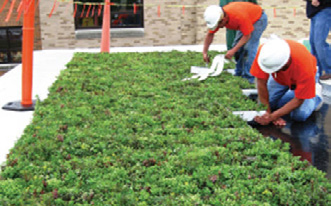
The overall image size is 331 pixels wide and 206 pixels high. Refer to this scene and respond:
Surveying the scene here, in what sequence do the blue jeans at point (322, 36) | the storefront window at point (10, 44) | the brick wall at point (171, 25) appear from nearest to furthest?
the blue jeans at point (322, 36)
the brick wall at point (171, 25)
the storefront window at point (10, 44)

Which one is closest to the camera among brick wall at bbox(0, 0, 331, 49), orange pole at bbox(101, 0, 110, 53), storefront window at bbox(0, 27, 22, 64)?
orange pole at bbox(101, 0, 110, 53)

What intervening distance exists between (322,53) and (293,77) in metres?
2.26

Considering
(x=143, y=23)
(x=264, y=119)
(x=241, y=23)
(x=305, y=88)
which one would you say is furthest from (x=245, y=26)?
(x=143, y=23)

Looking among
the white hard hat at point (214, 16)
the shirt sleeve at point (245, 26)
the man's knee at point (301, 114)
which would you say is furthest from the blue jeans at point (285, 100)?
the white hard hat at point (214, 16)

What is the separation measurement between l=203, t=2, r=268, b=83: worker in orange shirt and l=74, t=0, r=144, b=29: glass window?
676cm

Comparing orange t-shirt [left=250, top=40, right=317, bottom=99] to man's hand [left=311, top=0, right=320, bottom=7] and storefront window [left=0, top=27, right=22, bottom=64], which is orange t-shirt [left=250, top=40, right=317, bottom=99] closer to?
man's hand [left=311, top=0, right=320, bottom=7]

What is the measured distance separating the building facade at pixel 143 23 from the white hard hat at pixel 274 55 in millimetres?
9051

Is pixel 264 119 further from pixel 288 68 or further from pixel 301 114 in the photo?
pixel 288 68

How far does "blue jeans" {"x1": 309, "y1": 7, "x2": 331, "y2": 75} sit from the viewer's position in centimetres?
643

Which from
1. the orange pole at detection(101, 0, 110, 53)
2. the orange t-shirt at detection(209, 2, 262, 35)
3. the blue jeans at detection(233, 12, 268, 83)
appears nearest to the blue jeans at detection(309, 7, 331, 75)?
the blue jeans at detection(233, 12, 268, 83)

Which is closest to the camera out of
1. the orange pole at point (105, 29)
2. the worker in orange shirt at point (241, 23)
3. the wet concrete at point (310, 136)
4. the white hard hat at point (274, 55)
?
the wet concrete at point (310, 136)

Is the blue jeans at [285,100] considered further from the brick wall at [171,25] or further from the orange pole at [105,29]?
the brick wall at [171,25]

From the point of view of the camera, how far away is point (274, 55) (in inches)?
172

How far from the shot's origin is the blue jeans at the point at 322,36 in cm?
643
